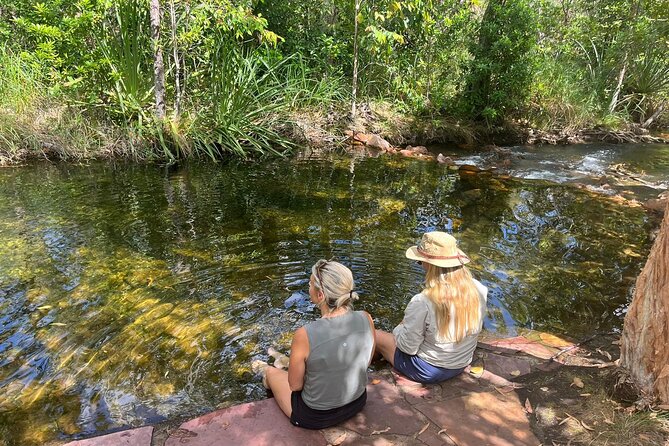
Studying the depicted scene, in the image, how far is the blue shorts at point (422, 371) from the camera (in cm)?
297

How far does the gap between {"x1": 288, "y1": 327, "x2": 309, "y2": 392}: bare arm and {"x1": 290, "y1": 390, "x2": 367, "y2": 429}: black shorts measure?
120 mm

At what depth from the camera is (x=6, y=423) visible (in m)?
2.82

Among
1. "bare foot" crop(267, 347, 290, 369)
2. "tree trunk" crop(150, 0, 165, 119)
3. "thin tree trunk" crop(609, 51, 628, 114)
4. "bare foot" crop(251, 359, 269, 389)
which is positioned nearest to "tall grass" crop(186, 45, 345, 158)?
"tree trunk" crop(150, 0, 165, 119)

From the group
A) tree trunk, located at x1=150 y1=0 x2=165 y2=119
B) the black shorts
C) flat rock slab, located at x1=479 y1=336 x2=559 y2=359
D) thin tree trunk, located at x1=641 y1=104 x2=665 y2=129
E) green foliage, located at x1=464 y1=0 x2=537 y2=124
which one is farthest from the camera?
thin tree trunk, located at x1=641 y1=104 x2=665 y2=129

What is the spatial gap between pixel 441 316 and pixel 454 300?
0.13 m

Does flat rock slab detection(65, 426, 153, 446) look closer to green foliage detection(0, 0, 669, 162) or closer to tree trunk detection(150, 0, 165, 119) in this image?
green foliage detection(0, 0, 669, 162)

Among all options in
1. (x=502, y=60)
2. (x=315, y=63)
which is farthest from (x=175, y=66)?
(x=502, y=60)

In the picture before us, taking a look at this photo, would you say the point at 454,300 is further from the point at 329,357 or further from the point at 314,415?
the point at 314,415

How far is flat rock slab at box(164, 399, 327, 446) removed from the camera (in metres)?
2.48

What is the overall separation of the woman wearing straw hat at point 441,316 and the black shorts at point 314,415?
582mm

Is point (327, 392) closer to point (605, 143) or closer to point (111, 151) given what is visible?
point (111, 151)

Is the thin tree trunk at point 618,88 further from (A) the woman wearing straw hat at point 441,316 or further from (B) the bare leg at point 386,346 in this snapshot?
(B) the bare leg at point 386,346

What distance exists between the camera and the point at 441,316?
112 inches

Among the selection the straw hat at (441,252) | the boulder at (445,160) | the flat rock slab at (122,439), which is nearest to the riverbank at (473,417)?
the flat rock slab at (122,439)
